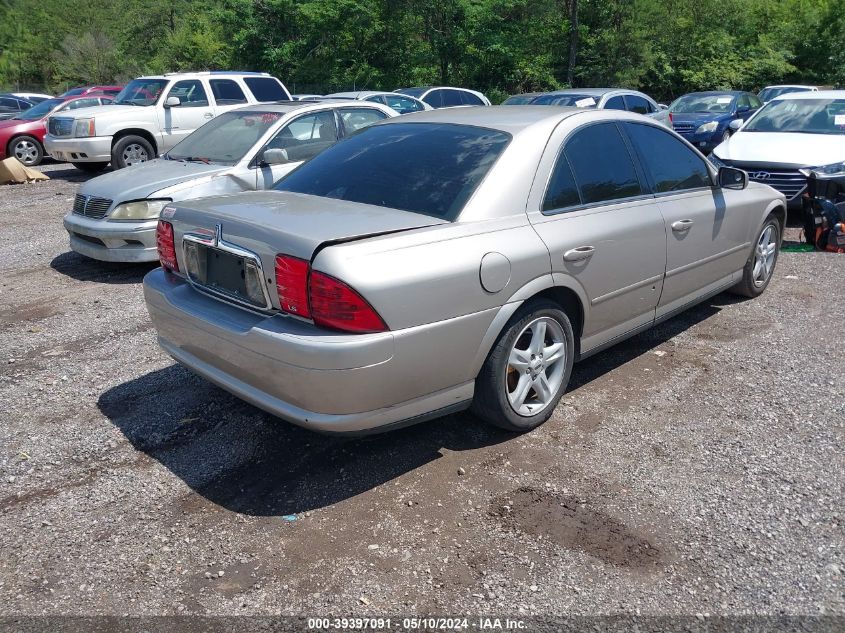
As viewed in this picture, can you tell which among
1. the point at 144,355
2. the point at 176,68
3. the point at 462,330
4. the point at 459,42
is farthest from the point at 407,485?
the point at 176,68

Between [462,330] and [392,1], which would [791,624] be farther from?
[392,1]

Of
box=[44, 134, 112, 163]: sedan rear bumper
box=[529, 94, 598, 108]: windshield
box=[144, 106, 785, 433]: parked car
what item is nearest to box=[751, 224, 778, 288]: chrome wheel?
box=[144, 106, 785, 433]: parked car

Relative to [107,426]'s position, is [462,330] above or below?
above

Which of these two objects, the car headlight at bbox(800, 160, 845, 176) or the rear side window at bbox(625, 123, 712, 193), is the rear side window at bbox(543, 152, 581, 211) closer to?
the rear side window at bbox(625, 123, 712, 193)

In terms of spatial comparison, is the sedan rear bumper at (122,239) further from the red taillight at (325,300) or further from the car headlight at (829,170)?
the car headlight at (829,170)

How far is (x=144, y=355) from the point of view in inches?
205

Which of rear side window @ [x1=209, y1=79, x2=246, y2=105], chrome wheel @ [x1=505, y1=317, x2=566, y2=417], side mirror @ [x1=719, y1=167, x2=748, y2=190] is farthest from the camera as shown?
rear side window @ [x1=209, y1=79, x2=246, y2=105]

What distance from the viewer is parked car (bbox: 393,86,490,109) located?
701 inches

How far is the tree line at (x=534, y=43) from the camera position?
93.8ft

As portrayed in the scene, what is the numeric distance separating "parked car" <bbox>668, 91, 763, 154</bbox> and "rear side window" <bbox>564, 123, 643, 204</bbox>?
11.2 meters

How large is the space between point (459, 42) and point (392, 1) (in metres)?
3.16

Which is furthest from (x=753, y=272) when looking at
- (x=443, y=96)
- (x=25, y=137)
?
(x=25, y=137)

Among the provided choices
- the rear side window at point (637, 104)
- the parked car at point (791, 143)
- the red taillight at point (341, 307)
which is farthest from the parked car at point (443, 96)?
the red taillight at point (341, 307)

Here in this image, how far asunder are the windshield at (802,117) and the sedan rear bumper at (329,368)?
8430 millimetres
